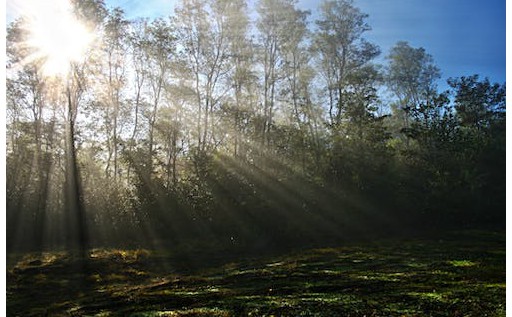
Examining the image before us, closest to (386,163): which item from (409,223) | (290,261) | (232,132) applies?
(409,223)

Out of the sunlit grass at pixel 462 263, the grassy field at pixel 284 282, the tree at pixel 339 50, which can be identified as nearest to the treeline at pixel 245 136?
the tree at pixel 339 50

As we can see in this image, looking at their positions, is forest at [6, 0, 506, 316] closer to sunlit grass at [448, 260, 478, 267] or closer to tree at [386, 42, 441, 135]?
tree at [386, 42, 441, 135]

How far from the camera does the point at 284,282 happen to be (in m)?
6.18

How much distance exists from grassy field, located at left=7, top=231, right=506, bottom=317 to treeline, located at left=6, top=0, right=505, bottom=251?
7.43 ft

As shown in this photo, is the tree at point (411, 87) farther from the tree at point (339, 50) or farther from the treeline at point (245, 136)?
the tree at point (339, 50)

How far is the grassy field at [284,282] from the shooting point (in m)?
4.46

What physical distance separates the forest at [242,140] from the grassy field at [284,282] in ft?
4.66

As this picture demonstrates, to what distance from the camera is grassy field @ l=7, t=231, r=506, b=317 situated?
4457 millimetres

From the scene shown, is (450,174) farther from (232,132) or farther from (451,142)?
(232,132)

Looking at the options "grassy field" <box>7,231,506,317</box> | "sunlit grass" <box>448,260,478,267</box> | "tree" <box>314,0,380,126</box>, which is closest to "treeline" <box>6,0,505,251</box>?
"tree" <box>314,0,380,126</box>

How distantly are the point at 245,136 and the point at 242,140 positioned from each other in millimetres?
186

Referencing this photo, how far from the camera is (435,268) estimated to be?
6.41 meters

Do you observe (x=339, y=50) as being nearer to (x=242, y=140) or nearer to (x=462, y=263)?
(x=242, y=140)

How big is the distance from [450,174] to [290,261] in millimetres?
7216
